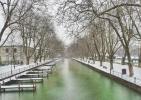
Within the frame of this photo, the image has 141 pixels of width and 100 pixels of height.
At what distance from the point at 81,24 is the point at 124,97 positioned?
8177 millimetres

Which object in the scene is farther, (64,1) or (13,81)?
(13,81)

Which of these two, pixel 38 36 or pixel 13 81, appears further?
pixel 38 36

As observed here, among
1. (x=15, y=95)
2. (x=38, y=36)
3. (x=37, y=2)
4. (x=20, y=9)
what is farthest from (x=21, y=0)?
(x=38, y=36)

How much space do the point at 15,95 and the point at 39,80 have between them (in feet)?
35.2

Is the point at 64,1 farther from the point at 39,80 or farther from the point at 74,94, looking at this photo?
the point at 39,80

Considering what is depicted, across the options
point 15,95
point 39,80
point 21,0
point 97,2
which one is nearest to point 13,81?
point 39,80

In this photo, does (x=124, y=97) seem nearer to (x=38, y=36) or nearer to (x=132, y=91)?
(x=132, y=91)

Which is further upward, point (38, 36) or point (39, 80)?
point (38, 36)

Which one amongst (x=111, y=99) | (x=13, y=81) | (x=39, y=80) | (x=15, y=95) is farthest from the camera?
(x=39, y=80)

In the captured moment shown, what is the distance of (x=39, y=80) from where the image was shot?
35.3 meters

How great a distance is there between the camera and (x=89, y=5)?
25500mm

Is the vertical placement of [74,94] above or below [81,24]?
below

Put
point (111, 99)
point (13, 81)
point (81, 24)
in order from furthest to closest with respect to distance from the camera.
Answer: point (13, 81) → point (81, 24) → point (111, 99)

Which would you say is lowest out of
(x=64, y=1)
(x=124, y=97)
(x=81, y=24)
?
(x=124, y=97)
